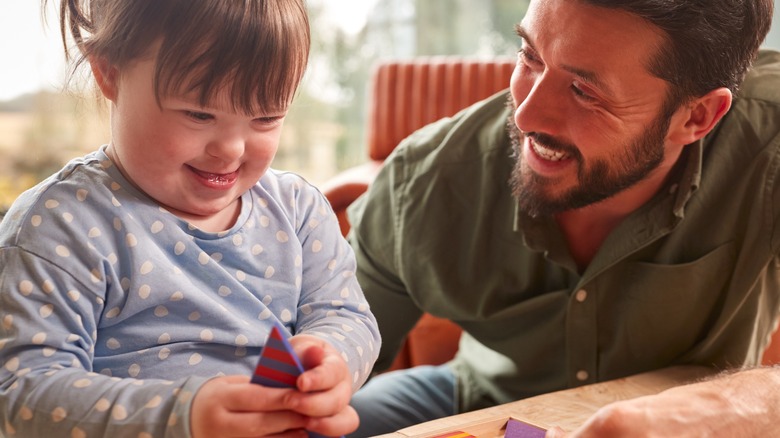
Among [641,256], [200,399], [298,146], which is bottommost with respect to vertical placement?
[298,146]

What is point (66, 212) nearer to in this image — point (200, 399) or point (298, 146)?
point (200, 399)

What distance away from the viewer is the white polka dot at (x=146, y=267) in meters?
0.89

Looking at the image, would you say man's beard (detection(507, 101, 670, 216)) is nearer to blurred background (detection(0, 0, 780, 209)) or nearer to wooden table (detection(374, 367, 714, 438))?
wooden table (detection(374, 367, 714, 438))

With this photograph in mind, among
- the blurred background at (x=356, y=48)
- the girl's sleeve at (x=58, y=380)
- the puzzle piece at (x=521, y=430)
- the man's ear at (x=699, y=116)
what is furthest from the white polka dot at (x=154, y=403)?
the blurred background at (x=356, y=48)

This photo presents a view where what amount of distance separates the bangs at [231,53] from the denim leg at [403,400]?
36.6 inches

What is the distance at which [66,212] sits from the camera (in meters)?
0.88

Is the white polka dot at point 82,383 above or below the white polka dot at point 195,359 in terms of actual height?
above

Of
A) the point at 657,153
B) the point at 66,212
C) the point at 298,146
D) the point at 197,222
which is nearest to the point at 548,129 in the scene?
the point at 657,153

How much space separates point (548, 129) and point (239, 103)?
0.67 m

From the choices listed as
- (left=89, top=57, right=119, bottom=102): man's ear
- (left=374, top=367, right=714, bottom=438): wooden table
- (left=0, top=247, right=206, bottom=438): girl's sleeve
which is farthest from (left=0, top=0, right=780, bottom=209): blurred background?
(left=0, top=247, right=206, bottom=438): girl's sleeve

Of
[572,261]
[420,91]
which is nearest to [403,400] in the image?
[572,261]

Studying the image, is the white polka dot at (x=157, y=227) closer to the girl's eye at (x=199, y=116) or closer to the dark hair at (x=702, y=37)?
the girl's eye at (x=199, y=116)

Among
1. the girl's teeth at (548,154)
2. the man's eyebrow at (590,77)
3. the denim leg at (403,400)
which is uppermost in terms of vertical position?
the man's eyebrow at (590,77)

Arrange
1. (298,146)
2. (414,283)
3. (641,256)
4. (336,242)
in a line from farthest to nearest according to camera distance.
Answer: (298,146), (414,283), (641,256), (336,242)
